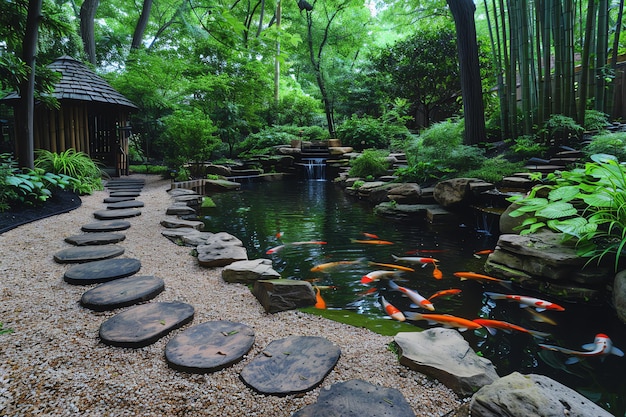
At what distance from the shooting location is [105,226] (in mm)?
4074

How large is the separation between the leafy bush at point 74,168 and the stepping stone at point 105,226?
276 centimetres

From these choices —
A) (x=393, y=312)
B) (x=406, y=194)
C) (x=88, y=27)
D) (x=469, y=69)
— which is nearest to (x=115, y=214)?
(x=393, y=312)

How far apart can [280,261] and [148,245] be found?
4.56ft

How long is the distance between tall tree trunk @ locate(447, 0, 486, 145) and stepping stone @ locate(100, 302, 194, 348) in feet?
24.3

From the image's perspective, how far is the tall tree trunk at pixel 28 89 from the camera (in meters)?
4.91

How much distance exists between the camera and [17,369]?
1.49 meters

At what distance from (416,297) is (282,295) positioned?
119cm

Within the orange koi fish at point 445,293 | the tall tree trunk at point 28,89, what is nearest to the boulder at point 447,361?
the orange koi fish at point 445,293

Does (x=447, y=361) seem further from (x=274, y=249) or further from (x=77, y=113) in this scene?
(x=77, y=113)

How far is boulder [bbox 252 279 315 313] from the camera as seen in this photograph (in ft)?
7.72

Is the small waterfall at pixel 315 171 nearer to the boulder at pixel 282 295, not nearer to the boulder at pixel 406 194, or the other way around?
the boulder at pixel 406 194

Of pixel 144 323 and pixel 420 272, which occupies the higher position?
pixel 144 323

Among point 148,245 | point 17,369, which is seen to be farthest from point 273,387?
point 148,245

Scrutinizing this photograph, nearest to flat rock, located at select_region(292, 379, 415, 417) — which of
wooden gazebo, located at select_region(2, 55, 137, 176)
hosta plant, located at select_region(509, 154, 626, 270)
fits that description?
hosta plant, located at select_region(509, 154, 626, 270)
